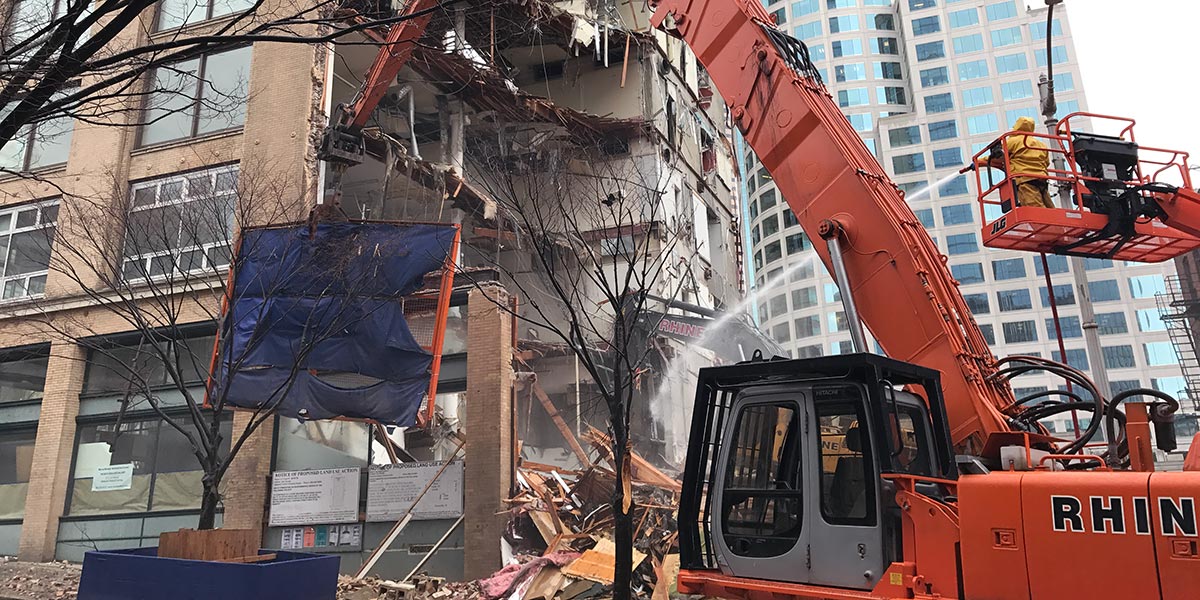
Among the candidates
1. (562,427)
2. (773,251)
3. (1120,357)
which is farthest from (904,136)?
(562,427)

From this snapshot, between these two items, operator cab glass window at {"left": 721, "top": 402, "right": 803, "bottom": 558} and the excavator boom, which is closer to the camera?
operator cab glass window at {"left": 721, "top": 402, "right": 803, "bottom": 558}

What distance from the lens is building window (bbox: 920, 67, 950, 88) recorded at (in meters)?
77.9

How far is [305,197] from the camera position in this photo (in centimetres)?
1748

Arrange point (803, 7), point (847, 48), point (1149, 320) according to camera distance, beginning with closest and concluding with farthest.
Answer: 1. point (1149, 320)
2. point (847, 48)
3. point (803, 7)

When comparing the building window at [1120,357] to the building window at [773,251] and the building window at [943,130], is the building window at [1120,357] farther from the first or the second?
the building window at [773,251]

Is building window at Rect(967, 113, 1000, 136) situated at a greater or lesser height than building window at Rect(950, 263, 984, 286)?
greater

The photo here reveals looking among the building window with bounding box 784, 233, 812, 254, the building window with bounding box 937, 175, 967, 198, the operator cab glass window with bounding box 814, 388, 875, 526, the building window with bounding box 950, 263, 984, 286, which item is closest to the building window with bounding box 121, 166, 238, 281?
the operator cab glass window with bounding box 814, 388, 875, 526

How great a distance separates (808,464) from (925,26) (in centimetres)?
8614

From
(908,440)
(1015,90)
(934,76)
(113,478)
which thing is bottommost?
(908,440)

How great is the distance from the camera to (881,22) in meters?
84.7

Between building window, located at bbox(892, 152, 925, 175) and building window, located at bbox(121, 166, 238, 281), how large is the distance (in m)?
70.8

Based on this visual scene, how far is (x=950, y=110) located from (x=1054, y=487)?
8097cm

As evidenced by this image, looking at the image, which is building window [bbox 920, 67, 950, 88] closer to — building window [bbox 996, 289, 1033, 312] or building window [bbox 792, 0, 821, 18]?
building window [bbox 792, 0, 821, 18]

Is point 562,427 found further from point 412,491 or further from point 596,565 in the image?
point 596,565
